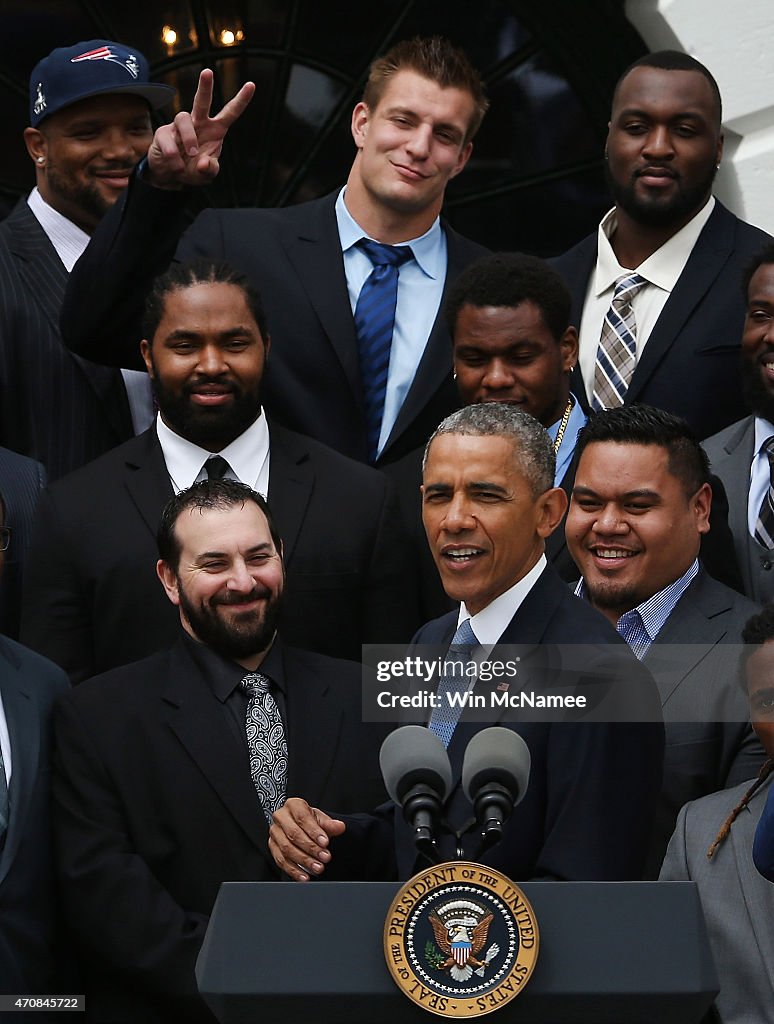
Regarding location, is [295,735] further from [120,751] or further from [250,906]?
[250,906]

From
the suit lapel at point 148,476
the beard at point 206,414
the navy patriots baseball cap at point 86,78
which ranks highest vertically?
the navy patriots baseball cap at point 86,78

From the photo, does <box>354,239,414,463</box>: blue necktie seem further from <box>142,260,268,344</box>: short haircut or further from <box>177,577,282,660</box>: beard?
<box>177,577,282,660</box>: beard

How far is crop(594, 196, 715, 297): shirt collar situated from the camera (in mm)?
4977

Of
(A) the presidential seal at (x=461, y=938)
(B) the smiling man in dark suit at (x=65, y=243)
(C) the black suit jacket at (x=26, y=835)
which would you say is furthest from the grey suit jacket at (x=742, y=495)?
(A) the presidential seal at (x=461, y=938)

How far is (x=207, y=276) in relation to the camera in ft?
15.1

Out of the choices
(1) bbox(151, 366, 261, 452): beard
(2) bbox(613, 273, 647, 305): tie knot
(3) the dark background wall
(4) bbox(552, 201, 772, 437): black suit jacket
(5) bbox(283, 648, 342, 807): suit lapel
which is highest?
(3) the dark background wall

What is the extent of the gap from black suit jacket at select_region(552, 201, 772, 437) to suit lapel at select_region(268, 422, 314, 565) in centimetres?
70

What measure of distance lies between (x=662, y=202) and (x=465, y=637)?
1.53 meters

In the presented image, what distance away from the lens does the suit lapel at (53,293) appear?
4.86 m

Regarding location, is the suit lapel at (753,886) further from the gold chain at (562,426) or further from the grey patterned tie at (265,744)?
the gold chain at (562,426)

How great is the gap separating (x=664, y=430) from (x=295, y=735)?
1.01 meters

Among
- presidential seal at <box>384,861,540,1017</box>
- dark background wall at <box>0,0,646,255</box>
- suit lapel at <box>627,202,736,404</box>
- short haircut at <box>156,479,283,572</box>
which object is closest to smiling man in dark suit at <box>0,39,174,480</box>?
short haircut at <box>156,479,283,572</box>

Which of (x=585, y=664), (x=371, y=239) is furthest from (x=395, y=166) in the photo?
(x=585, y=664)

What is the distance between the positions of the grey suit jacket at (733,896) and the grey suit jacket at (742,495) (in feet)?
2.17
